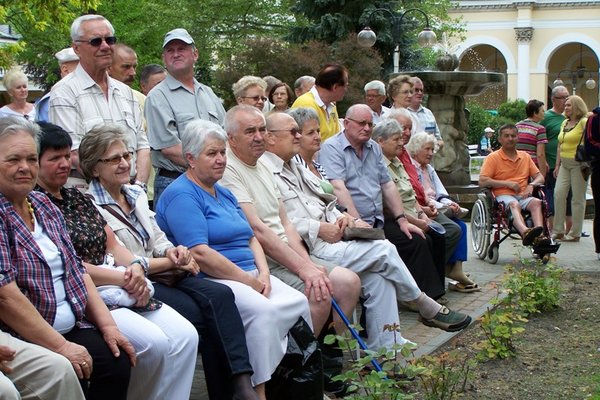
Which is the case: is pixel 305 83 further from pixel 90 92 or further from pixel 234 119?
pixel 90 92

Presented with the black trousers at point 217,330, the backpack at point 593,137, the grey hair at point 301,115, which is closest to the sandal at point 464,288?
the backpack at point 593,137

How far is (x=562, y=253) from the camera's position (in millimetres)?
12617

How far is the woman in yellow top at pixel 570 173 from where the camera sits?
13.4 m

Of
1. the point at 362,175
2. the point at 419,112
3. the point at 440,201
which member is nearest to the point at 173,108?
the point at 362,175

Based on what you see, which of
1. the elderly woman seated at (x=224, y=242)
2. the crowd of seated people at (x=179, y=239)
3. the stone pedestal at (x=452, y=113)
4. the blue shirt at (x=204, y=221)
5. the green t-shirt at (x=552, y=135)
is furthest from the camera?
the stone pedestal at (x=452, y=113)

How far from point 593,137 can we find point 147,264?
25.2 feet

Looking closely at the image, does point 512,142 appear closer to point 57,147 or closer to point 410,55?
point 57,147

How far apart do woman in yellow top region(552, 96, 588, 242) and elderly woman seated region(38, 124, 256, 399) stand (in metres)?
9.00

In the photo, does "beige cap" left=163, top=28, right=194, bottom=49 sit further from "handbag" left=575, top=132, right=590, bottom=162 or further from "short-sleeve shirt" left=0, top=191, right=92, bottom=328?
"handbag" left=575, top=132, right=590, bottom=162

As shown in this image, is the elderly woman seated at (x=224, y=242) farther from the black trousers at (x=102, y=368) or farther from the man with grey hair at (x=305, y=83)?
the man with grey hair at (x=305, y=83)

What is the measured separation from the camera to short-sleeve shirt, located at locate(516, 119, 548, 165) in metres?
14.1

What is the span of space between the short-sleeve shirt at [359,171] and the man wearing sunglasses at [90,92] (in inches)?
75.3

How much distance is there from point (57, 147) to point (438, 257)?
181 inches

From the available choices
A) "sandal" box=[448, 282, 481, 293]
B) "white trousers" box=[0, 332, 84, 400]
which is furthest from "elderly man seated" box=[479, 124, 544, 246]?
"white trousers" box=[0, 332, 84, 400]
